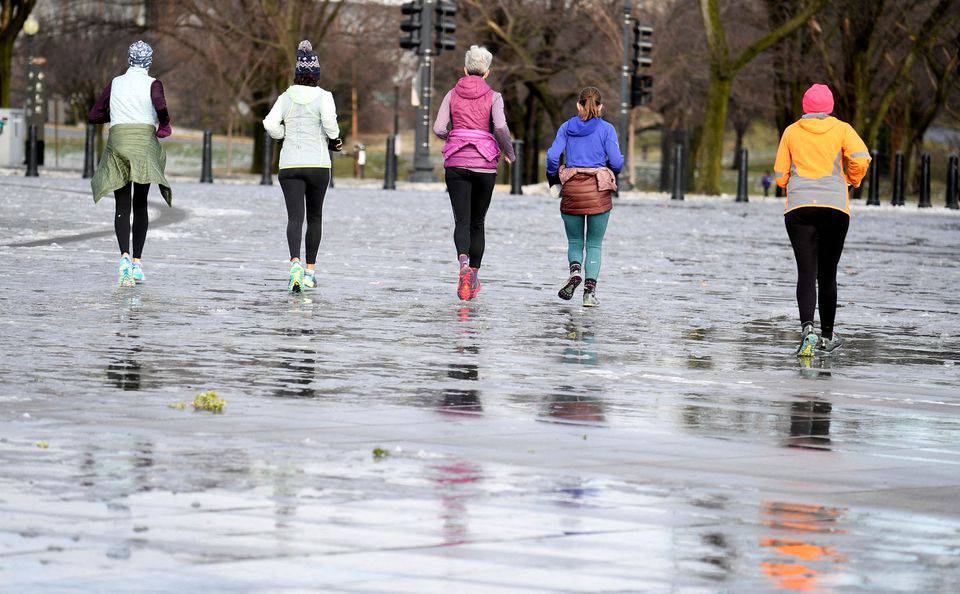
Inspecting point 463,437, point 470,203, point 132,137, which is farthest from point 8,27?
point 463,437

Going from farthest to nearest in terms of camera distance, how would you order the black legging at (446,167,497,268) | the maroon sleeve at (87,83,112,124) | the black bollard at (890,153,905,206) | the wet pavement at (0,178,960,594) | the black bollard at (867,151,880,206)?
the black bollard at (890,153,905,206)
the black bollard at (867,151,880,206)
the maroon sleeve at (87,83,112,124)
the black legging at (446,167,497,268)
the wet pavement at (0,178,960,594)

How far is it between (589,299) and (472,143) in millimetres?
1455

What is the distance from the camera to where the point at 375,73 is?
70.6 m

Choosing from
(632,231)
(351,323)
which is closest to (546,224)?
(632,231)

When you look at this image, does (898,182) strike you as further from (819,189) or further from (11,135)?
(819,189)

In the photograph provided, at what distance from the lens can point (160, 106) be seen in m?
14.0

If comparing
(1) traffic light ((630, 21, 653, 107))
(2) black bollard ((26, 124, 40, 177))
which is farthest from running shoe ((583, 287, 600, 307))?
(2) black bollard ((26, 124, 40, 177))

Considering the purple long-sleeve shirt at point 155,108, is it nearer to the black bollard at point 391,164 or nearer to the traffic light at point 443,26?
the black bollard at point 391,164

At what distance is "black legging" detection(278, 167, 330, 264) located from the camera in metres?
14.1

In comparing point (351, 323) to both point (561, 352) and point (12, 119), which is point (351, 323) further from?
point (12, 119)

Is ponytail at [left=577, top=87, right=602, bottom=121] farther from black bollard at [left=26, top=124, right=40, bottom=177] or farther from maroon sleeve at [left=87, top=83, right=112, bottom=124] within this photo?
black bollard at [left=26, top=124, right=40, bottom=177]

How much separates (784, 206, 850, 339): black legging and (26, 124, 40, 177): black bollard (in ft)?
102

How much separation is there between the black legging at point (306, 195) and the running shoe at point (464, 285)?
4.10 ft

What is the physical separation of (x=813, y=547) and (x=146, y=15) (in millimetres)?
56690
